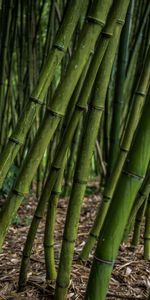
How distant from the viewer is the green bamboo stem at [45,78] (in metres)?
0.93

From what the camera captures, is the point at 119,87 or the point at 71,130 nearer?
the point at 71,130

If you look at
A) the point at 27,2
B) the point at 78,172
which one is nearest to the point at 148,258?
the point at 78,172

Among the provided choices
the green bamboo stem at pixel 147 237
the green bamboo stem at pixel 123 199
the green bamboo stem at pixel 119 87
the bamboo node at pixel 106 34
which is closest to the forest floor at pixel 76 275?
the green bamboo stem at pixel 147 237

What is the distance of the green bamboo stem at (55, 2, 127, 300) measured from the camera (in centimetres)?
102

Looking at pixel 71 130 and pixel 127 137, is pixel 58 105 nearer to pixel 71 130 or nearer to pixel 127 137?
pixel 71 130

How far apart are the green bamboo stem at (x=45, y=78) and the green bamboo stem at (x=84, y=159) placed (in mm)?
111

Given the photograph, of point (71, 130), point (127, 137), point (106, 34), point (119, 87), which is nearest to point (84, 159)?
point (71, 130)

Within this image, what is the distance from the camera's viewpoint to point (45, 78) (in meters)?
0.97

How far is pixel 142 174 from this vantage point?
780mm

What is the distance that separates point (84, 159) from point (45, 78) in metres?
0.22

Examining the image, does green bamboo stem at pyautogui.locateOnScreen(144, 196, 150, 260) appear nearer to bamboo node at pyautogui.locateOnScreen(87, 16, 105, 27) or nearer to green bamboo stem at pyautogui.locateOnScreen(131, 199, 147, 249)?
green bamboo stem at pyautogui.locateOnScreen(131, 199, 147, 249)

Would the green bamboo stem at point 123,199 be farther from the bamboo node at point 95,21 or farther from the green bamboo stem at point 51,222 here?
the green bamboo stem at point 51,222

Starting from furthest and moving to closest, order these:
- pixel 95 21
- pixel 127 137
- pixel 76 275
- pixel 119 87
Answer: pixel 119 87 → pixel 76 275 → pixel 127 137 → pixel 95 21

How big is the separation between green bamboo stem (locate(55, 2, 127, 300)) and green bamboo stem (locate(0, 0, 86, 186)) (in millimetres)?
111
